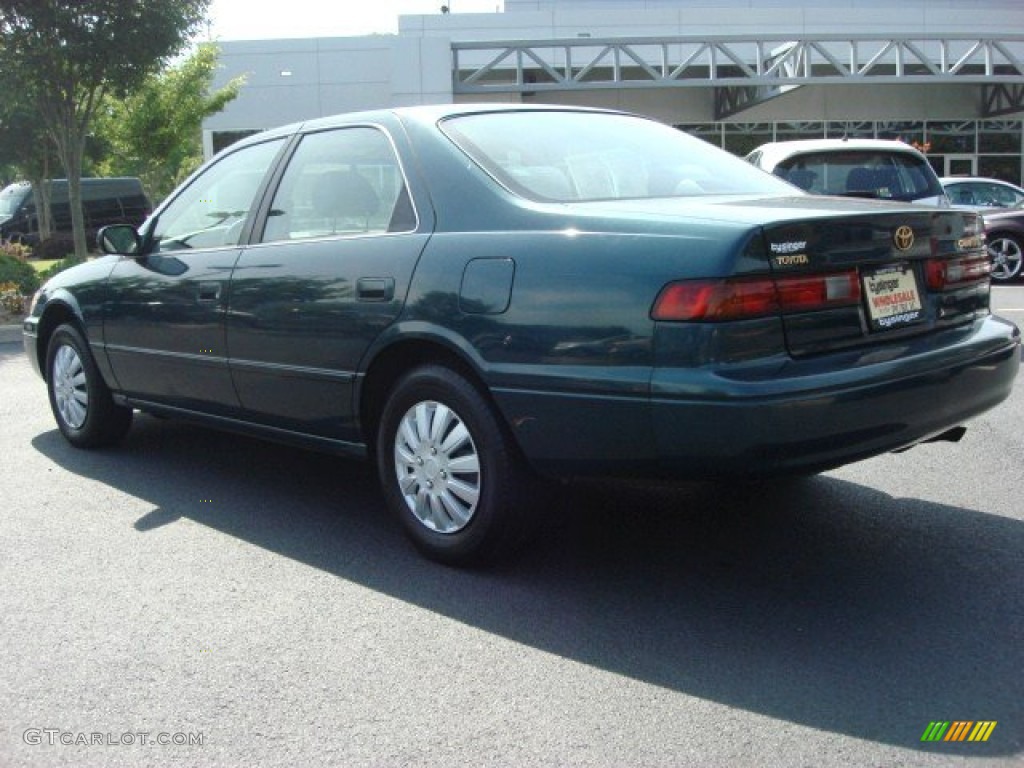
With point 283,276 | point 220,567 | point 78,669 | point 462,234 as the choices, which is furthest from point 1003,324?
point 78,669

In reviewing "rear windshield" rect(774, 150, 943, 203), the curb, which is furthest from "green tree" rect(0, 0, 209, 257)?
"rear windshield" rect(774, 150, 943, 203)

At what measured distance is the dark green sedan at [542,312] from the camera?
128 inches

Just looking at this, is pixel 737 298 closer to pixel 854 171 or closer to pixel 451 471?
pixel 451 471

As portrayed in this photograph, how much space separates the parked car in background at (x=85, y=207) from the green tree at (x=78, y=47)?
12.8 meters

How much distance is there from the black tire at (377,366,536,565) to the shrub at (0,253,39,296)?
1049 centimetres

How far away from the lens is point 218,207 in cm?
512

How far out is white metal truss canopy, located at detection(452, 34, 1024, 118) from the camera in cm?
2600

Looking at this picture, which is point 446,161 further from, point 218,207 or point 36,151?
point 36,151

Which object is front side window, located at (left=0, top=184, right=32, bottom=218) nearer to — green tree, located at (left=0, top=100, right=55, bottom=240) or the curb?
green tree, located at (left=0, top=100, right=55, bottom=240)

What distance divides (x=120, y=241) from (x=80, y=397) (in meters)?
1.02

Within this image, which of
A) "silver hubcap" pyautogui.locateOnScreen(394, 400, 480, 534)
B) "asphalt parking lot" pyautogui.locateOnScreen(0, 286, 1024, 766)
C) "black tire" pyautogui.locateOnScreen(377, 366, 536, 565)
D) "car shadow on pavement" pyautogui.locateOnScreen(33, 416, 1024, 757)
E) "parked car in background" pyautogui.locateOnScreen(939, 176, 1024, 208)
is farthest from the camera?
"parked car in background" pyautogui.locateOnScreen(939, 176, 1024, 208)

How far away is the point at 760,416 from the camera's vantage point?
10.4 feet

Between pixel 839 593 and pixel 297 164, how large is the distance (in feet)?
9.13

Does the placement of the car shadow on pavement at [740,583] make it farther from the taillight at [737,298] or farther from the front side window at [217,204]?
the front side window at [217,204]
